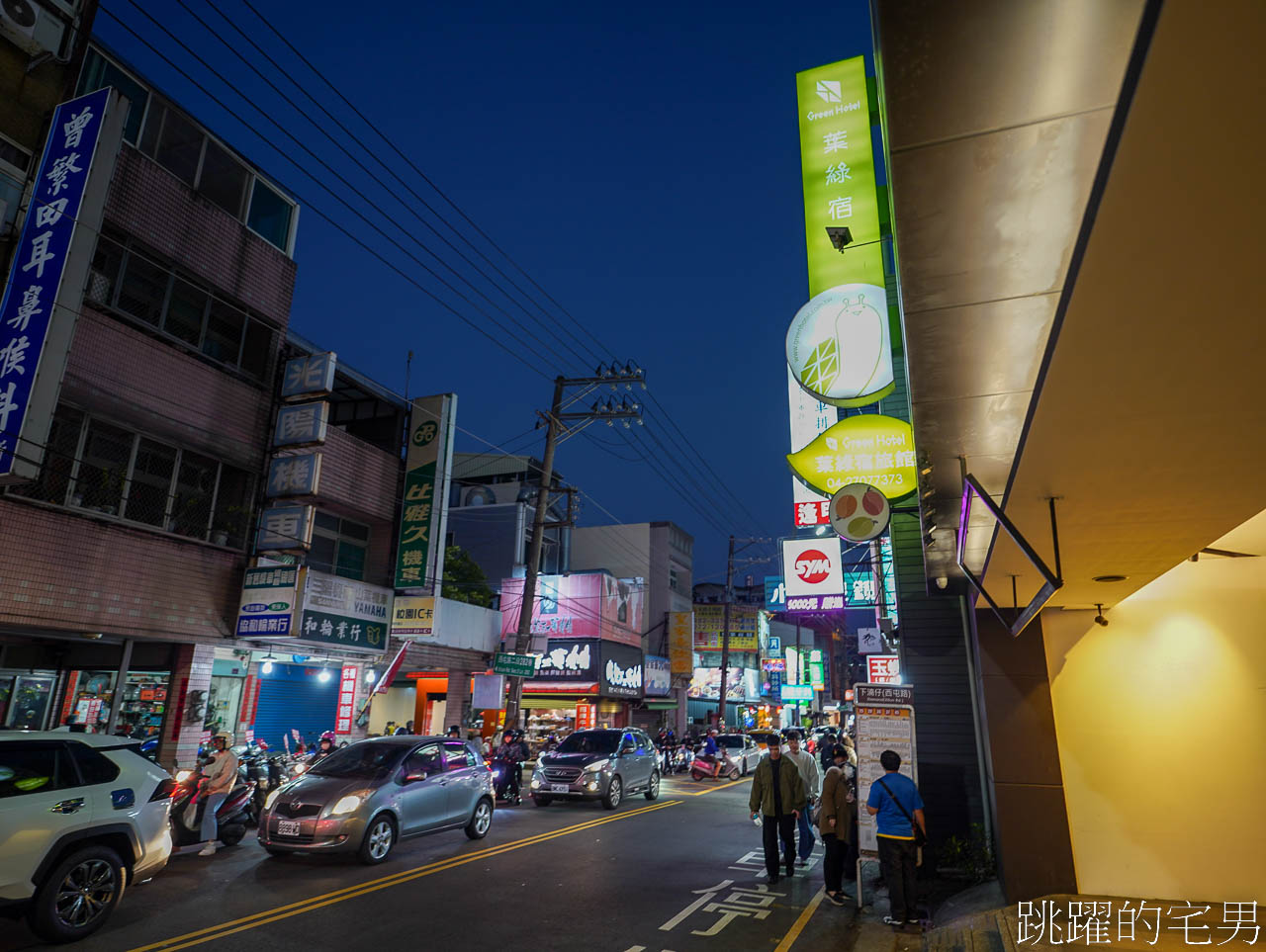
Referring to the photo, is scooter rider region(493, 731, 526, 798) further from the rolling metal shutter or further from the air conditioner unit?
the air conditioner unit

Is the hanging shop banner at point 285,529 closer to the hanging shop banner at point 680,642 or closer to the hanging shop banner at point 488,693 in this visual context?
the hanging shop banner at point 488,693

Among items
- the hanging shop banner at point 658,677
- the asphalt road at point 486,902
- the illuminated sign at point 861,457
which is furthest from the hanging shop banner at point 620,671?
the illuminated sign at point 861,457

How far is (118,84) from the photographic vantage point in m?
14.8

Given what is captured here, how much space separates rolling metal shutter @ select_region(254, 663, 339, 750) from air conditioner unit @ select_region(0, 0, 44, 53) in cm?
1273

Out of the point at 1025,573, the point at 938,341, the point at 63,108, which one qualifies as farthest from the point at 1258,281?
the point at 63,108

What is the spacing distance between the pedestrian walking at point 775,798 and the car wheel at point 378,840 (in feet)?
16.3

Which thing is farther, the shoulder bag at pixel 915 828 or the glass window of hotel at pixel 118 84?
the glass window of hotel at pixel 118 84

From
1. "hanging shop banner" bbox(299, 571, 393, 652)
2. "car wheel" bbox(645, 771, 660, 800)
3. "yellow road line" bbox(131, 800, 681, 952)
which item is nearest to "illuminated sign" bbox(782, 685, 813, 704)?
"car wheel" bbox(645, 771, 660, 800)

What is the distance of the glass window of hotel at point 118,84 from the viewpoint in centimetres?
1422

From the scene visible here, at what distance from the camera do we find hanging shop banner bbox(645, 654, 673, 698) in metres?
35.8

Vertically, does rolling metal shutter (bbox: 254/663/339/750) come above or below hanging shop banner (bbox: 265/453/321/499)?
below

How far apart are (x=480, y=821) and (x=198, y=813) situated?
13.6 ft

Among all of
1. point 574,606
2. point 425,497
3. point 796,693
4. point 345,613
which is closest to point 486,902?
point 345,613

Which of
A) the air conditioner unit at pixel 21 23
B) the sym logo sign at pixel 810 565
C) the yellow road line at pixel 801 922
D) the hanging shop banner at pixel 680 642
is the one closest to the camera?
the yellow road line at pixel 801 922
